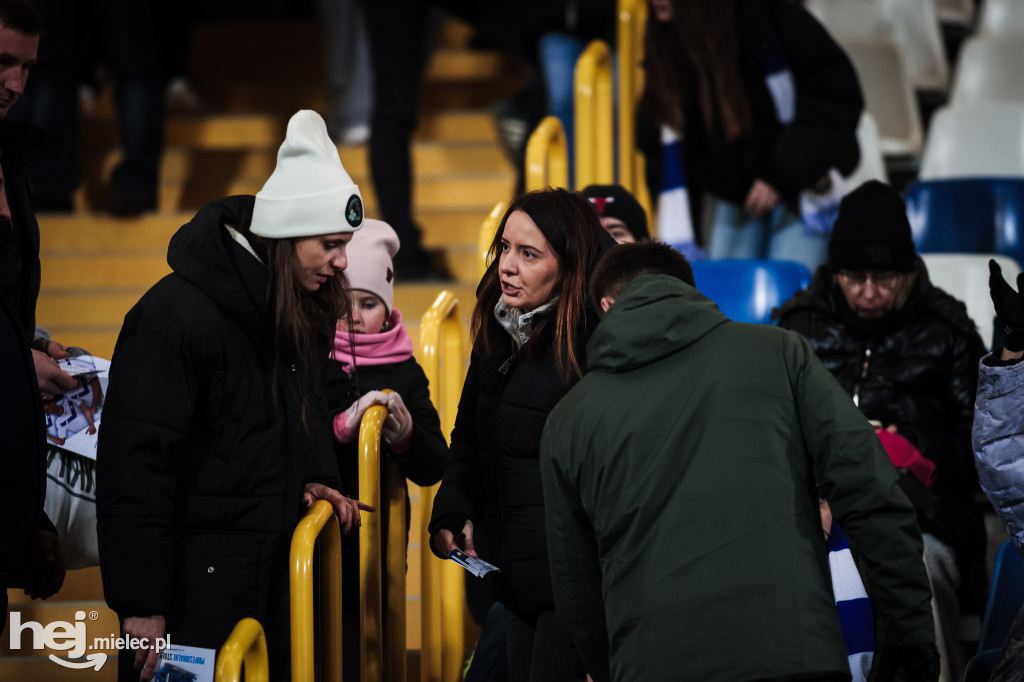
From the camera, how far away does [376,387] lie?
10.1 feet

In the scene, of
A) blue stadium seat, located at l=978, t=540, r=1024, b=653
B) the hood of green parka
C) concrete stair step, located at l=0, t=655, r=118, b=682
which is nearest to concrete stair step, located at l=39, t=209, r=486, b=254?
concrete stair step, located at l=0, t=655, r=118, b=682

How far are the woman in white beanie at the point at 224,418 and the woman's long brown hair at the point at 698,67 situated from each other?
2.21 m

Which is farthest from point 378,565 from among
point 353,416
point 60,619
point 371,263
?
point 60,619

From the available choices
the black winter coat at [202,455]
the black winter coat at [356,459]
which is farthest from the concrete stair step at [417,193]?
the black winter coat at [202,455]

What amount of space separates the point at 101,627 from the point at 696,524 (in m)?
2.18

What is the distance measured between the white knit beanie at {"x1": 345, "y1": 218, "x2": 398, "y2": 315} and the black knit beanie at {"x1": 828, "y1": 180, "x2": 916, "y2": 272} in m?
1.27

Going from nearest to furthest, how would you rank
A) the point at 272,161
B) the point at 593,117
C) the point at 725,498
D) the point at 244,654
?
1. the point at 725,498
2. the point at 244,654
3. the point at 593,117
4. the point at 272,161

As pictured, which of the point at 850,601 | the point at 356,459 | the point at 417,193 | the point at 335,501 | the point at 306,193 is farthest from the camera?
the point at 417,193

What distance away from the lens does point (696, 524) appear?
202 centimetres

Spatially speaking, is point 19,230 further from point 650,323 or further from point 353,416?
point 650,323

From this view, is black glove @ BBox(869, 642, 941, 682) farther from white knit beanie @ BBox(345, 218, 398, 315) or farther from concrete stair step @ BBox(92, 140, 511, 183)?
concrete stair step @ BBox(92, 140, 511, 183)

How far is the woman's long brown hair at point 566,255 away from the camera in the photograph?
2.55 metres

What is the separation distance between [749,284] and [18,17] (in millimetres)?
2462

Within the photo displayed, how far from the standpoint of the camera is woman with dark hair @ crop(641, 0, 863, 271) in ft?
14.3
